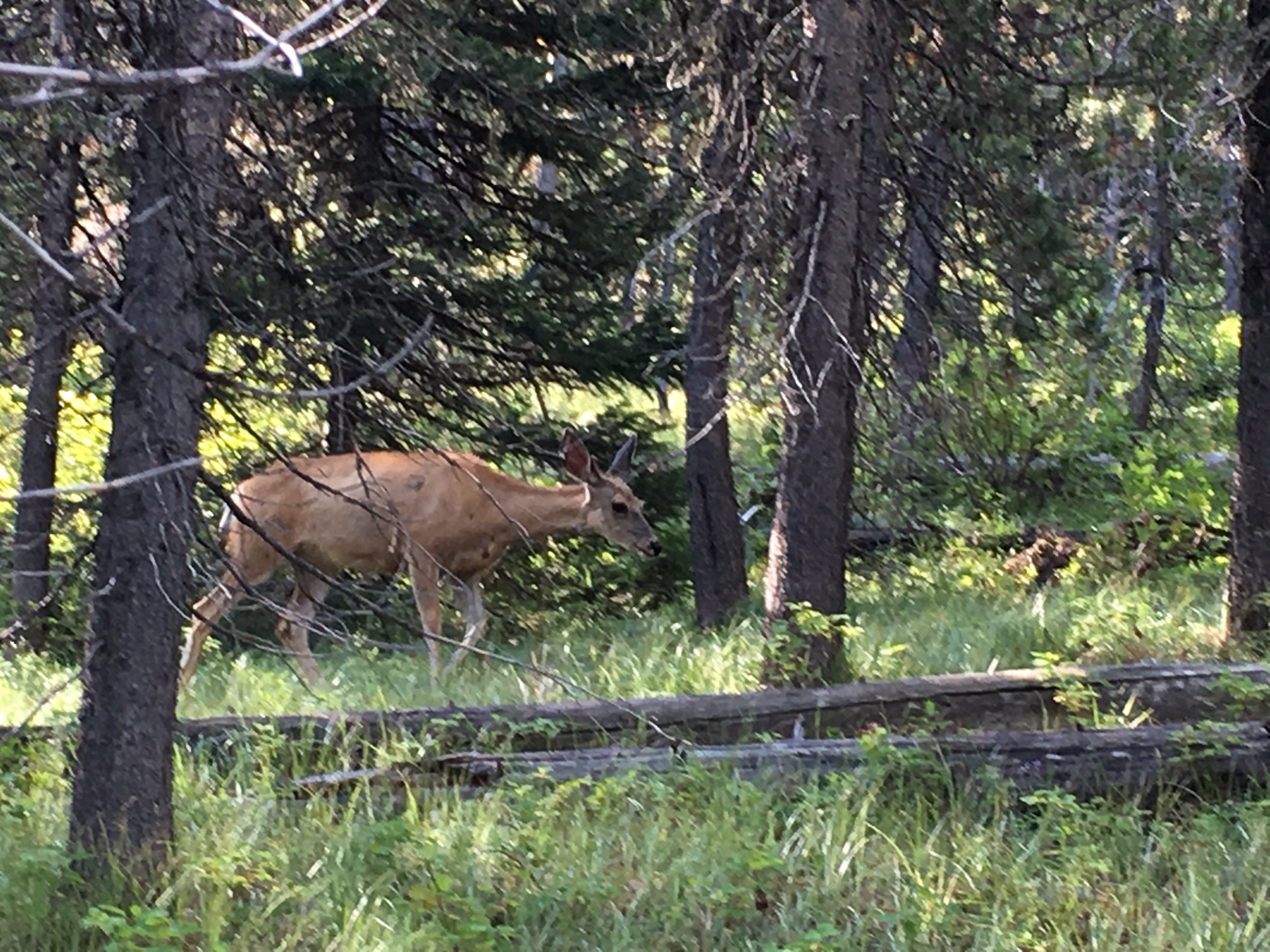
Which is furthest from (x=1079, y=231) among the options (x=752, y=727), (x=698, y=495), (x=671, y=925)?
(x=671, y=925)

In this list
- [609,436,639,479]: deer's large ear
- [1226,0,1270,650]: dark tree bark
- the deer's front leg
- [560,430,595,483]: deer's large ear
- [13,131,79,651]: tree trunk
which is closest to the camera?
[1226,0,1270,650]: dark tree bark

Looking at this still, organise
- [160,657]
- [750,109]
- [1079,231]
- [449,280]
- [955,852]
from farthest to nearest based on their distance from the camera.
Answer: [449,280]
[1079,231]
[750,109]
[955,852]
[160,657]

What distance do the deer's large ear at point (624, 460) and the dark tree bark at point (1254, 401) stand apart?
5.12 m

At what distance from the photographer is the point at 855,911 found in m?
5.23

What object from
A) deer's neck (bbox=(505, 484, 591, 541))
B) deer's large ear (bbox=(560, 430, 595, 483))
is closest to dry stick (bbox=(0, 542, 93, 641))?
deer's large ear (bbox=(560, 430, 595, 483))

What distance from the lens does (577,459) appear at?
38.8 ft

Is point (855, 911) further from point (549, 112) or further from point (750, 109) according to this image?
point (549, 112)

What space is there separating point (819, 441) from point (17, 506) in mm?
7616

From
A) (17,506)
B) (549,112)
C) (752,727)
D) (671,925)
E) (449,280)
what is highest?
(549,112)

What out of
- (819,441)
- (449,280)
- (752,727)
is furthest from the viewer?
(449,280)

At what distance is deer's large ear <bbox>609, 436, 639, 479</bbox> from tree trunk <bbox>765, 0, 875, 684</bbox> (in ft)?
13.1

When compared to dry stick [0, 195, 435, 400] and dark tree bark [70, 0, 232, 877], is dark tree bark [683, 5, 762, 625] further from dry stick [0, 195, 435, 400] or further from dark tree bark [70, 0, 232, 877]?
dry stick [0, 195, 435, 400]

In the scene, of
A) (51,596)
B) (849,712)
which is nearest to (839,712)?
(849,712)

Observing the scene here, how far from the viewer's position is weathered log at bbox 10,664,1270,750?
6871mm
